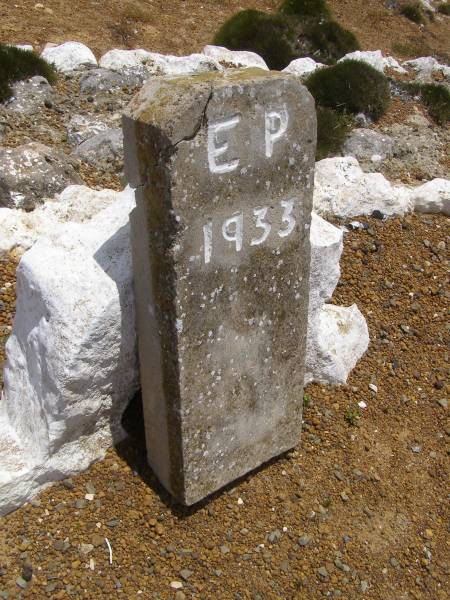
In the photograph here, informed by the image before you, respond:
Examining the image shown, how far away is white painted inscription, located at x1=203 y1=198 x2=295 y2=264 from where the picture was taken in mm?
2873

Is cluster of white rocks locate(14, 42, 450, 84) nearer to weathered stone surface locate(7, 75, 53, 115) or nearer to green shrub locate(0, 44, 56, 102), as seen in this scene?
A: green shrub locate(0, 44, 56, 102)

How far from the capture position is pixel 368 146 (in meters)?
7.14

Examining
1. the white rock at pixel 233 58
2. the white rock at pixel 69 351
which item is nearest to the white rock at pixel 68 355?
the white rock at pixel 69 351

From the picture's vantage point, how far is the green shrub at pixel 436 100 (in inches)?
336

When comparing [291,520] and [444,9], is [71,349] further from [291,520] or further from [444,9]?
[444,9]

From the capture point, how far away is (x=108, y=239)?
3.31 metres

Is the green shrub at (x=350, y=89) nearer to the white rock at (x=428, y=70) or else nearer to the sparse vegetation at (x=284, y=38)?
the white rock at (x=428, y=70)

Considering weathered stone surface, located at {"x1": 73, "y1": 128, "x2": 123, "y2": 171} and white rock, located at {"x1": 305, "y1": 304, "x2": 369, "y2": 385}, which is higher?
weathered stone surface, located at {"x1": 73, "y1": 128, "x2": 123, "y2": 171}

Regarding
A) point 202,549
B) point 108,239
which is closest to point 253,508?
point 202,549

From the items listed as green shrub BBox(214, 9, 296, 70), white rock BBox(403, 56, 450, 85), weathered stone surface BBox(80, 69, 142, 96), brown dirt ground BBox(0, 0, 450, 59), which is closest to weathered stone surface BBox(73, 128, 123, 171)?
weathered stone surface BBox(80, 69, 142, 96)

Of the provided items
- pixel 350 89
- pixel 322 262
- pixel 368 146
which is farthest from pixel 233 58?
pixel 322 262

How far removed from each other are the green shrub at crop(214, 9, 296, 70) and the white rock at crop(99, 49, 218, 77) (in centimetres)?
287

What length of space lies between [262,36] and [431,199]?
7.04 m

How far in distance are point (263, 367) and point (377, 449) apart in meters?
1.16
